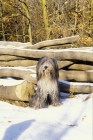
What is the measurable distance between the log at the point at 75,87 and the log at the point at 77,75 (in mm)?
296

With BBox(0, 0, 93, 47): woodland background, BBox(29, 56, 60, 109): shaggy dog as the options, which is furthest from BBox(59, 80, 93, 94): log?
BBox(0, 0, 93, 47): woodland background

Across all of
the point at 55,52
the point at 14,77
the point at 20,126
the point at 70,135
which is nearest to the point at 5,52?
the point at 14,77

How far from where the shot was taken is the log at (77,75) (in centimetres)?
587

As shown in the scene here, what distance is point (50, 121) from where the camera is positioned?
15.2 ft

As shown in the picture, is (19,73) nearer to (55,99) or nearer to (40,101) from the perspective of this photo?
(40,101)

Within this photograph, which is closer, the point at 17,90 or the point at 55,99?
the point at 55,99

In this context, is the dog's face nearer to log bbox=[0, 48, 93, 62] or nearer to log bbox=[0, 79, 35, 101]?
log bbox=[0, 79, 35, 101]

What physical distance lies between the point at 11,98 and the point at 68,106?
4.50 ft

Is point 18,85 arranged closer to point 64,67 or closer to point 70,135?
point 64,67

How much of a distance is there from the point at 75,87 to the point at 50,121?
138 cm

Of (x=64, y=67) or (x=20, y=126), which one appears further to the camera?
(x=64, y=67)

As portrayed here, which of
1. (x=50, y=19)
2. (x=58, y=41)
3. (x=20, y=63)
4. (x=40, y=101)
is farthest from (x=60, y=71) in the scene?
(x=50, y=19)

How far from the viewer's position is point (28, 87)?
5.71 meters

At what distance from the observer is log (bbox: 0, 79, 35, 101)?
5.62m
